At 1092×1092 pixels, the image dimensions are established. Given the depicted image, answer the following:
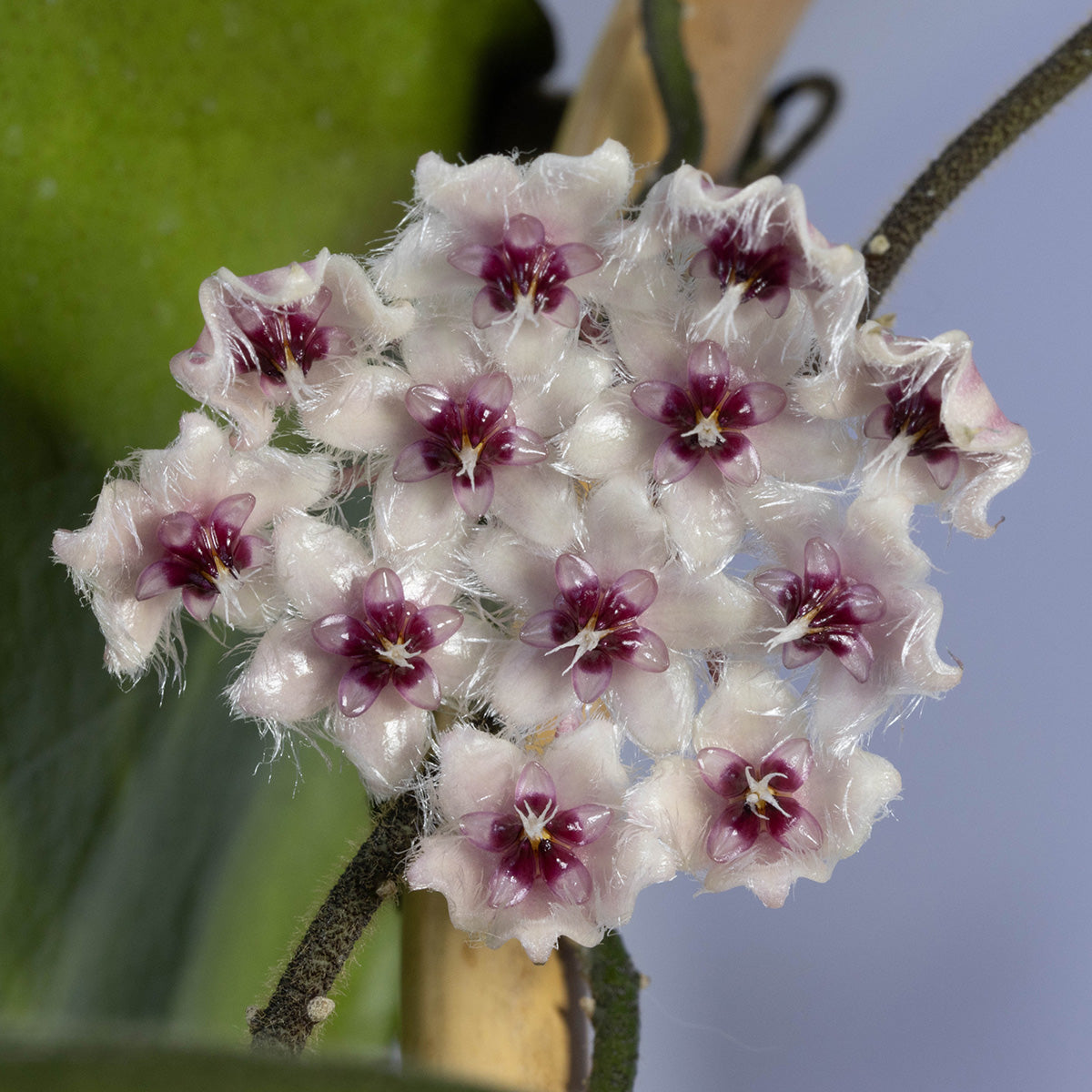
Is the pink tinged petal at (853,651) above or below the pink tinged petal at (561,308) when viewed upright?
below

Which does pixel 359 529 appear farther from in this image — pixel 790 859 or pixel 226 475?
pixel 790 859

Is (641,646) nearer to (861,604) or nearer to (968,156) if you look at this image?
(861,604)

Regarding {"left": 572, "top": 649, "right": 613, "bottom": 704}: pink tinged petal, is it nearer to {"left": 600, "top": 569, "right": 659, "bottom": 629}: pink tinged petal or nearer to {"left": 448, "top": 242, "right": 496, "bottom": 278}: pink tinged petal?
{"left": 600, "top": 569, "right": 659, "bottom": 629}: pink tinged petal

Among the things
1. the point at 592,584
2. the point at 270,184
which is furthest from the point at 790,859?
the point at 270,184

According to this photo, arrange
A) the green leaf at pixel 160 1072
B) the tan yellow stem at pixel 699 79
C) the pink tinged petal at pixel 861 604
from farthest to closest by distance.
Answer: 1. the tan yellow stem at pixel 699 79
2. the pink tinged petal at pixel 861 604
3. the green leaf at pixel 160 1072

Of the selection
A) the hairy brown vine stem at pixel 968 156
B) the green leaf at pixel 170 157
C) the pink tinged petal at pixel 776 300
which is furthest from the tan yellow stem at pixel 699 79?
the pink tinged petal at pixel 776 300

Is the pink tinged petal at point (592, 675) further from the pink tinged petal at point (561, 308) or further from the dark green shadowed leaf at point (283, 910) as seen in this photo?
the dark green shadowed leaf at point (283, 910)

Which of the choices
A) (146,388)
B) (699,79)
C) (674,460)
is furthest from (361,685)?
(699,79)
